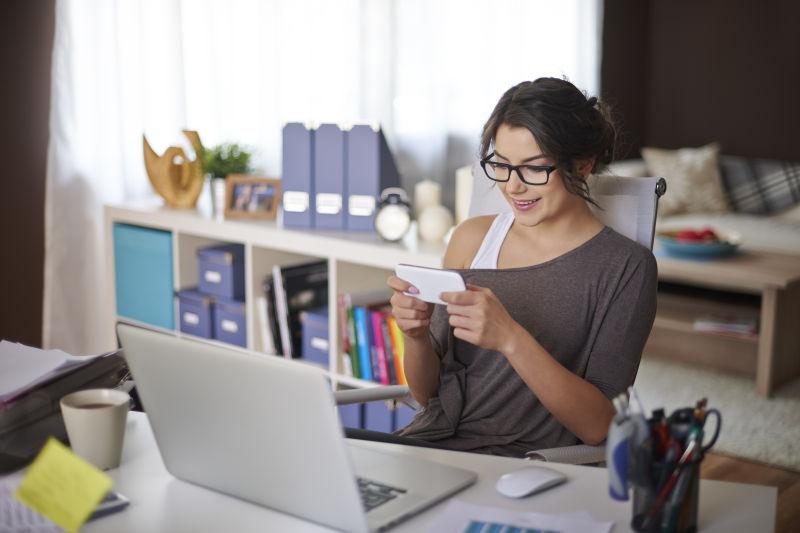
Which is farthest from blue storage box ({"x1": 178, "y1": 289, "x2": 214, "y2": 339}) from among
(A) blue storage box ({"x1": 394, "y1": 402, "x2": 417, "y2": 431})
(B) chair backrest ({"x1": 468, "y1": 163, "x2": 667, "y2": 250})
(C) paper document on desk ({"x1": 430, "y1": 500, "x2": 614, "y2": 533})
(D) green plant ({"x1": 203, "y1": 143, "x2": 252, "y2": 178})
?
(C) paper document on desk ({"x1": 430, "y1": 500, "x2": 614, "y2": 533})

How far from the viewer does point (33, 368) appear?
138 centimetres

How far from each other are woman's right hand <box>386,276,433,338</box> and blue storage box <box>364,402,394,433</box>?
1.16 meters

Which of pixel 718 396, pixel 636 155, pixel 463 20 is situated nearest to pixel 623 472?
pixel 718 396

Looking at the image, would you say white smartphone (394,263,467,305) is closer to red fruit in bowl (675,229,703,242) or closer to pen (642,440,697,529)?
pen (642,440,697,529)

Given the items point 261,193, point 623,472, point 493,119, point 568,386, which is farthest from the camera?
point 261,193

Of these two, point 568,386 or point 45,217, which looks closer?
point 568,386

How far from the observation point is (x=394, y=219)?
276 cm

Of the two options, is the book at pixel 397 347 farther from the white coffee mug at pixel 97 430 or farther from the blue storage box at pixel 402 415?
the white coffee mug at pixel 97 430

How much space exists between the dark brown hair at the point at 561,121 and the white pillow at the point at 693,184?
3.86 meters

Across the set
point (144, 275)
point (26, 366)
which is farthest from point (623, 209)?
point (144, 275)

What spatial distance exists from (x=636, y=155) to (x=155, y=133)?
3632 mm

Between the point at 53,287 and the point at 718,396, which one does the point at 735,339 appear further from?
the point at 53,287

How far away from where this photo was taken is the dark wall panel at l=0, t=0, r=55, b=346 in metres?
3.35

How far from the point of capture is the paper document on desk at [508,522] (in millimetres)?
1129
